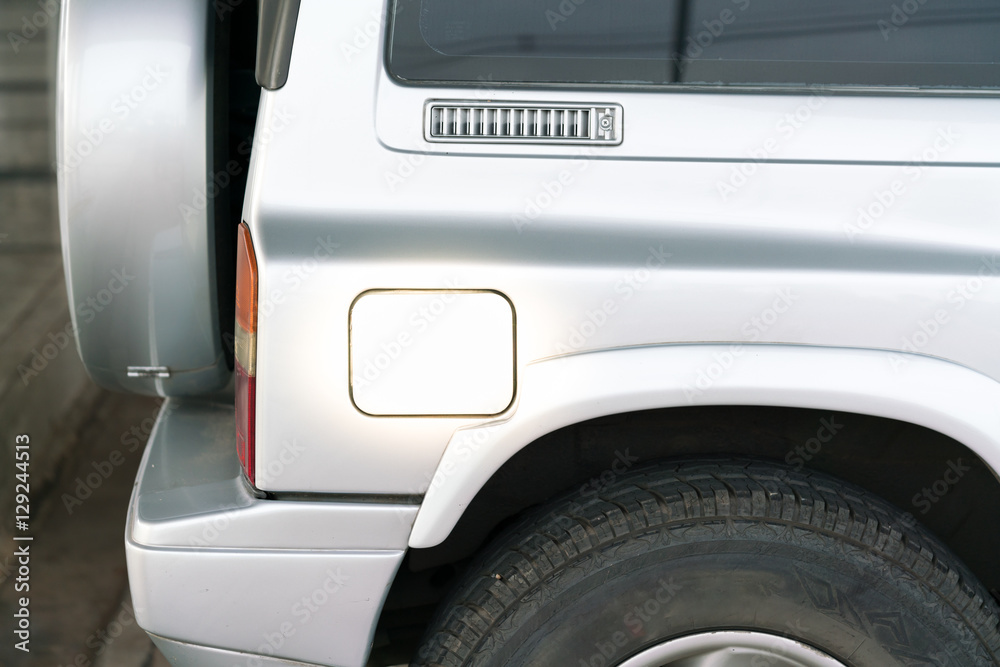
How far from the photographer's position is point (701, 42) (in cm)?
129

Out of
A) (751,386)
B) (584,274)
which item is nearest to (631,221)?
(584,274)

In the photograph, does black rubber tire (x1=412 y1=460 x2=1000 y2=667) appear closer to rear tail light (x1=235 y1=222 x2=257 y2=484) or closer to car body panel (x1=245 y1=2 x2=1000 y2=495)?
car body panel (x1=245 y1=2 x2=1000 y2=495)

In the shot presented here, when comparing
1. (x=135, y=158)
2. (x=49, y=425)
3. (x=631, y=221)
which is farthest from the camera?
(x=49, y=425)

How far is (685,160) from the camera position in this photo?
1271 mm

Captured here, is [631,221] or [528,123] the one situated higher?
[528,123]

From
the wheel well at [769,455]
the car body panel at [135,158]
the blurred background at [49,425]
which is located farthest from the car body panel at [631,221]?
the blurred background at [49,425]

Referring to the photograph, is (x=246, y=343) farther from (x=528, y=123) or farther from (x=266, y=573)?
(x=528, y=123)

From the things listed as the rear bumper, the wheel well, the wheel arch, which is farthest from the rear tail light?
the wheel well

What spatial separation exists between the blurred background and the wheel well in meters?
1.54

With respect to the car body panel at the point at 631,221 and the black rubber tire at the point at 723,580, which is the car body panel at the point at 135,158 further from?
the black rubber tire at the point at 723,580

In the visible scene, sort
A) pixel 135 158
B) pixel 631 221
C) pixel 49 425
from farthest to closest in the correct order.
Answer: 1. pixel 49 425
2. pixel 135 158
3. pixel 631 221

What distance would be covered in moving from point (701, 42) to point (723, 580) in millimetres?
904

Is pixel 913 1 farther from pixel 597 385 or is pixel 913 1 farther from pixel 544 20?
pixel 597 385

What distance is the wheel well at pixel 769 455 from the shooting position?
1450mm
